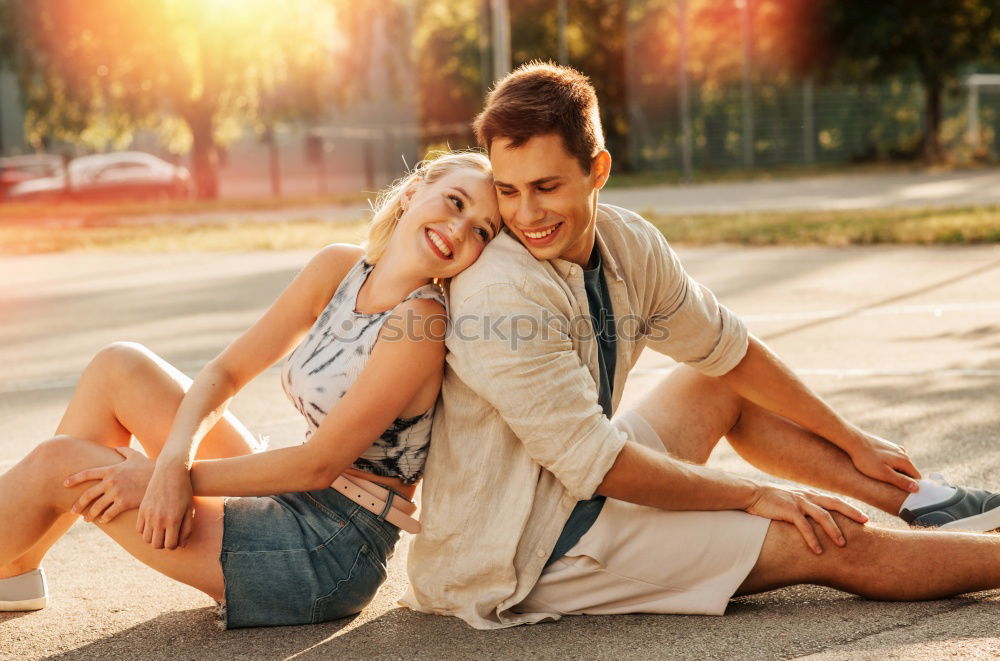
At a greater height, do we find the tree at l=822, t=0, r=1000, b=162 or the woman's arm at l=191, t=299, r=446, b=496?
the tree at l=822, t=0, r=1000, b=162

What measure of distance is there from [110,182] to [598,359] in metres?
26.7

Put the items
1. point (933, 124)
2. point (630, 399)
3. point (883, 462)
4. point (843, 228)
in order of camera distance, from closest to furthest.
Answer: point (883, 462) → point (630, 399) → point (843, 228) → point (933, 124)

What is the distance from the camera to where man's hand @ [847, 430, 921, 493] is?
3646 millimetres

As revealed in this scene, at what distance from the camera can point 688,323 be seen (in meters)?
3.53

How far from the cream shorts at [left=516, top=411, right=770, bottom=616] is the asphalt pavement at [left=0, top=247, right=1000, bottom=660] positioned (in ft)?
0.20

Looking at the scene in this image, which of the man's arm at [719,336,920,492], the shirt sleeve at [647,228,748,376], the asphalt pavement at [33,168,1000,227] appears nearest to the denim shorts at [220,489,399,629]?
the shirt sleeve at [647,228,748,376]

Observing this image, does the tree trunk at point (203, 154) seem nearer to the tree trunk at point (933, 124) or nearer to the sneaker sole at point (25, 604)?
the tree trunk at point (933, 124)

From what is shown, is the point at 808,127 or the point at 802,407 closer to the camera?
the point at 802,407

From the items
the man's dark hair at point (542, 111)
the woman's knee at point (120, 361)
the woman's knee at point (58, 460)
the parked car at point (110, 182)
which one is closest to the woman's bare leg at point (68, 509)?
the woman's knee at point (58, 460)

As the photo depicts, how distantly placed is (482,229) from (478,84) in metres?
36.2

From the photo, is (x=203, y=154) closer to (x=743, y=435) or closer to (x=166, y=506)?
(x=743, y=435)

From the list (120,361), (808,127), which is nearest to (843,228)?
(120,361)

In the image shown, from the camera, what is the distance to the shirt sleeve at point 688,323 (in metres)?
3.45

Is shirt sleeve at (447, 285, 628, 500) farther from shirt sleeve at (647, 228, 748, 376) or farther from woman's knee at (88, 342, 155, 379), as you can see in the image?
woman's knee at (88, 342, 155, 379)
